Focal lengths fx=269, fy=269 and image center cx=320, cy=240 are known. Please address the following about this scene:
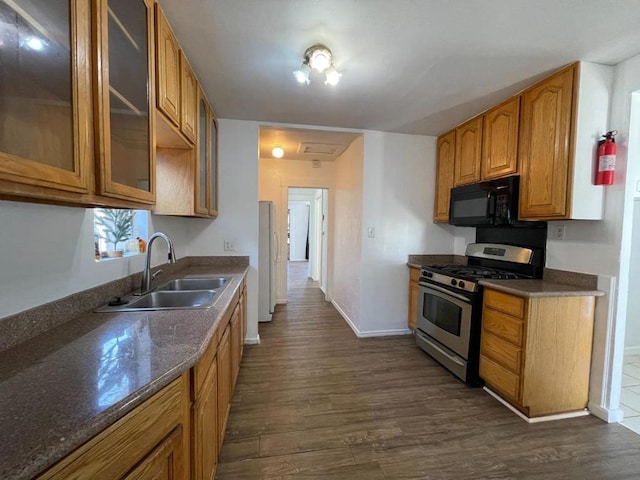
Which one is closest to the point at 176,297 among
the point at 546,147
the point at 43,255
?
the point at 43,255

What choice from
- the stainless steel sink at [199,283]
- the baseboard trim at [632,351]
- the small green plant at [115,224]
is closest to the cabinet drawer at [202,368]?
the stainless steel sink at [199,283]

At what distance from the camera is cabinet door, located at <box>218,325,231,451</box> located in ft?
4.72

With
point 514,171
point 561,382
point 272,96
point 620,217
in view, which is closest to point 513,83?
point 514,171

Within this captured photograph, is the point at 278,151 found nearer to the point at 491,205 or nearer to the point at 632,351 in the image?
the point at 491,205

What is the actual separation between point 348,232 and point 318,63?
2.27 m

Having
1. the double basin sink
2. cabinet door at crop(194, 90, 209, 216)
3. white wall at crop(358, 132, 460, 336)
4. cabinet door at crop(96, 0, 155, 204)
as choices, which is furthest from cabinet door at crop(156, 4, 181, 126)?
white wall at crop(358, 132, 460, 336)

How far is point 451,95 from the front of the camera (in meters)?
2.25

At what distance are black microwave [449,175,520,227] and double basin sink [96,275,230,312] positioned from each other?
2.31 metres

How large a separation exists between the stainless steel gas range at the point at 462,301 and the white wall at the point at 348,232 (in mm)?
797

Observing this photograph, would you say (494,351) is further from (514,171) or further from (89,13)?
(89,13)

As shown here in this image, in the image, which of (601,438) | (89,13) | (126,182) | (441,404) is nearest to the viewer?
(89,13)

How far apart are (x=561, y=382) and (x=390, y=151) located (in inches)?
101

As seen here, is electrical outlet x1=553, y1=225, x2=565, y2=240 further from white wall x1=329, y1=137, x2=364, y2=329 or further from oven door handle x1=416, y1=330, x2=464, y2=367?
white wall x1=329, y1=137, x2=364, y2=329

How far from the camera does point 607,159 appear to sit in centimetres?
177
